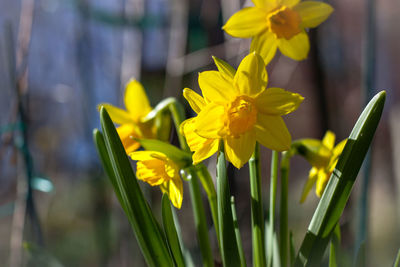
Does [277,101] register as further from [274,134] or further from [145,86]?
[145,86]

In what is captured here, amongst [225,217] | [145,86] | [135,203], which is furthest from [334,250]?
[145,86]

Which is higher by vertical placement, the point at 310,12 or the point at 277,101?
the point at 310,12

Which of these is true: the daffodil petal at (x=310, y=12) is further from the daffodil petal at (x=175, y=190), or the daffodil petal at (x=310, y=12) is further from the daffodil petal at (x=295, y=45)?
the daffodil petal at (x=175, y=190)

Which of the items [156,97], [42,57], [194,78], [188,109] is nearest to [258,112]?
[188,109]

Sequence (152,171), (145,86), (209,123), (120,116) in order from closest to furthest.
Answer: (209,123), (152,171), (120,116), (145,86)

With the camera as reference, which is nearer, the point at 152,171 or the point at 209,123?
the point at 209,123

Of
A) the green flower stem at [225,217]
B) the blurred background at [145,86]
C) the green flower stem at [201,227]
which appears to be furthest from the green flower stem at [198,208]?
the blurred background at [145,86]
